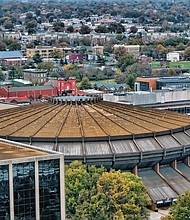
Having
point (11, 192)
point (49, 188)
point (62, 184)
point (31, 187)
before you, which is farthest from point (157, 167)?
point (11, 192)

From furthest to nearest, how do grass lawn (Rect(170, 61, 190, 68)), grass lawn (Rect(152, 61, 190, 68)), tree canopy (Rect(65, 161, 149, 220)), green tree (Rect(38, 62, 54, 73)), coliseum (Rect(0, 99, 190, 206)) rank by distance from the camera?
grass lawn (Rect(152, 61, 190, 68)) → grass lawn (Rect(170, 61, 190, 68)) → green tree (Rect(38, 62, 54, 73)) → coliseum (Rect(0, 99, 190, 206)) → tree canopy (Rect(65, 161, 149, 220))

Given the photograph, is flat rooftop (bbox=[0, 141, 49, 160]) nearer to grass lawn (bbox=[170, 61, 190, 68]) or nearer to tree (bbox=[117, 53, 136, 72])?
tree (bbox=[117, 53, 136, 72])

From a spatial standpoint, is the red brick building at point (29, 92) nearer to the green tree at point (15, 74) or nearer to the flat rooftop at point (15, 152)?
the green tree at point (15, 74)

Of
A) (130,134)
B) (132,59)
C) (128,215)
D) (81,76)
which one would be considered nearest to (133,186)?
(128,215)

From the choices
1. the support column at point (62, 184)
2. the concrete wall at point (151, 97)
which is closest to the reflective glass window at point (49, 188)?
the support column at point (62, 184)

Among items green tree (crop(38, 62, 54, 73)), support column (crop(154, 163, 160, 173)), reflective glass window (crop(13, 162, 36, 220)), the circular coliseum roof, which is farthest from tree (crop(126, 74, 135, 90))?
reflective glass window (crop(13, 162, 36, 220))

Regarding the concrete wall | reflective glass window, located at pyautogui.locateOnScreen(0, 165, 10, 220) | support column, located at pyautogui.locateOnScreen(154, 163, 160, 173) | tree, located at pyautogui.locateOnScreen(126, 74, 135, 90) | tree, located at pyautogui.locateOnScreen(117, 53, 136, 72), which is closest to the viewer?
reflective glass window, located at pyautogui.locateOnScreen(0, 165, 10, 220)
